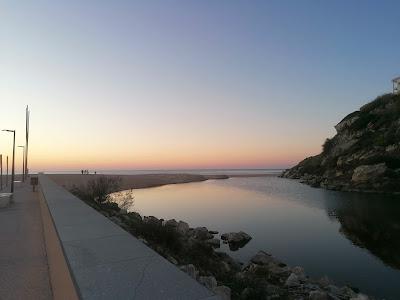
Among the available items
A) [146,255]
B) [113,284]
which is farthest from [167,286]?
[146,255]

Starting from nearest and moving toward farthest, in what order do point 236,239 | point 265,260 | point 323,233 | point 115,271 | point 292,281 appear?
point 115,271
point 292,281
point 265,260
point 236,239
point 323,233

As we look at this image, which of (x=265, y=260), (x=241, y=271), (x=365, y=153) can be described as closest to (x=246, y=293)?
(x=241, y=271)

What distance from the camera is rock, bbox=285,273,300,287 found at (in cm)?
1180

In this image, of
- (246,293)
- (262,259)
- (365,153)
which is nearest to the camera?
(246,293)

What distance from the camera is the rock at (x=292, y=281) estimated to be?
38.7 feet

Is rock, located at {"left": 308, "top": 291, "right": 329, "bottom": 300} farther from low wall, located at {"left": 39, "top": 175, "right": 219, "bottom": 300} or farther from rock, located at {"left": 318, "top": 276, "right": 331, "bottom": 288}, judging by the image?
low wall, located at {"left": 39, "top": 175, "right": 219, "bottom": 300}

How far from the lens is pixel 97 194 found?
23.4 meters

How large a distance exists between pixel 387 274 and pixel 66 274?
45.5 feet

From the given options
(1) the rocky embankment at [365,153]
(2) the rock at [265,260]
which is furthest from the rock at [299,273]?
(1) the rocky embankment at [365,153]

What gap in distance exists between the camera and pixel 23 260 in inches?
287

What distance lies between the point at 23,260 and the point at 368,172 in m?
57.8

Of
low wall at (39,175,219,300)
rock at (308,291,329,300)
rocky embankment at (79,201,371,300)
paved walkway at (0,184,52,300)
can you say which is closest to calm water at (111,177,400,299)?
rocky embankment at (79,201,371,300)

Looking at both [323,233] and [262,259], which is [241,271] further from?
[323,233]

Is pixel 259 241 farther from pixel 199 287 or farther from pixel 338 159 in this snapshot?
pixel 338 159
